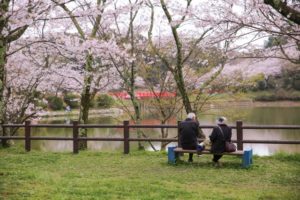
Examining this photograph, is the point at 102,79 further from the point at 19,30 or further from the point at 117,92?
the point at 19,30

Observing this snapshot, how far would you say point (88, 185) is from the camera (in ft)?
24.2

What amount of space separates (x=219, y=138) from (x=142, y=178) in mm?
2101

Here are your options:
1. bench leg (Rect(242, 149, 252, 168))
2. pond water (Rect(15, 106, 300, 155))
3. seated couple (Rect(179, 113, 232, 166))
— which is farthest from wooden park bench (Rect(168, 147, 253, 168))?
pond water (Rect(15, 106, 300, 155))

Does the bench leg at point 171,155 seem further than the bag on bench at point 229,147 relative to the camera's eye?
Yes

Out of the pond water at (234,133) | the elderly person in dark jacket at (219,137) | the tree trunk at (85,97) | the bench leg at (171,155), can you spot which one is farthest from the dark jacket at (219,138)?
the pond water at (234,133)

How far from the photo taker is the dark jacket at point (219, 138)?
9211mm

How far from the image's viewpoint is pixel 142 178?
8.22 metres

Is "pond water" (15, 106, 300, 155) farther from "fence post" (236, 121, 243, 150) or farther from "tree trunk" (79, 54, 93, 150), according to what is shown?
"fence post" (236, 121, 243, 150)

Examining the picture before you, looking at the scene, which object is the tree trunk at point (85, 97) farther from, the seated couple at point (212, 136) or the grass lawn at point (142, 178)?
the seated couple at point (212, 136)

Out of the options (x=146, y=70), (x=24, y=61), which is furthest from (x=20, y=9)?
(x=146, y=70)

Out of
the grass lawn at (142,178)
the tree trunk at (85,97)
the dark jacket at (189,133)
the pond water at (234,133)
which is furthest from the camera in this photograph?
the pond water at (234,133)

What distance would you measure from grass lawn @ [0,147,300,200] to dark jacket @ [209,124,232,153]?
1.48ft

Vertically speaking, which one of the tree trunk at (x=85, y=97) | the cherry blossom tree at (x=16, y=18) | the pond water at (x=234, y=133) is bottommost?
the pond water at (x=234, y=133)

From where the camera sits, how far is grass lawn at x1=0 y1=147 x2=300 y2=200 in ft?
22.2
